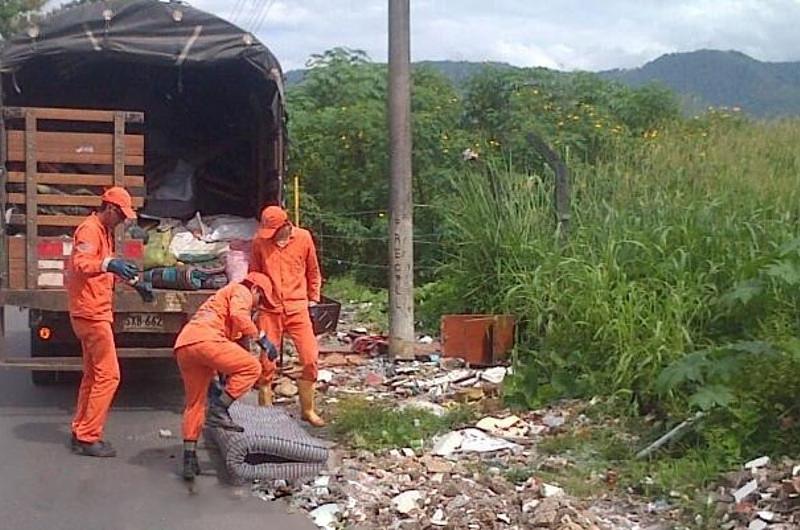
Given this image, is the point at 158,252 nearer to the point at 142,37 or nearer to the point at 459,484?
the point at 142,37

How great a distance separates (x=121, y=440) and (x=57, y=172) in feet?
7.78

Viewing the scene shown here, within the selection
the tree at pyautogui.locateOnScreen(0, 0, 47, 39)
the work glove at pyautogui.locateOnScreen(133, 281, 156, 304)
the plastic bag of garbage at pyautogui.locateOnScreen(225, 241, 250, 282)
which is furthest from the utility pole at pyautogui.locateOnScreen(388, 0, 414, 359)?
the tree at pyautogui.locateOnScreen(0, 0, 47, 39)

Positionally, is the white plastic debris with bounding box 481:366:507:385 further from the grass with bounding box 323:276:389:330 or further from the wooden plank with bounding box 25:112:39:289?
the wooden plank with bounding box 25:112:39:289

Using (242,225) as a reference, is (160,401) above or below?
below

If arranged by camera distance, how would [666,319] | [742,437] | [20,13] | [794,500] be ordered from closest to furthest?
[794,500], [742,437], [666,319], [20,13]

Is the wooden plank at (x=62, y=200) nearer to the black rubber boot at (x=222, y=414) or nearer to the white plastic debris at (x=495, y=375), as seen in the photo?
the black rubber boot at (x=222, y=414)

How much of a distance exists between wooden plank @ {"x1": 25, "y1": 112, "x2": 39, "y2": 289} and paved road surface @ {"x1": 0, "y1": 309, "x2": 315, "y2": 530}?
0.61 metres

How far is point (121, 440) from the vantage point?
866 centimetres

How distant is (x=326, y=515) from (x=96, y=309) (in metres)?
2.42

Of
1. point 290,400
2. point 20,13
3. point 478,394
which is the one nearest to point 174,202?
point 290,400

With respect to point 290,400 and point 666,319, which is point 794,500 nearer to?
point 666,319

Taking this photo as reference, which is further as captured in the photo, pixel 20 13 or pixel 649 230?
pixel 20 13

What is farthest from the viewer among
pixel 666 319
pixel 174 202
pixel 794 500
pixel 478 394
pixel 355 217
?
pixel 355 217

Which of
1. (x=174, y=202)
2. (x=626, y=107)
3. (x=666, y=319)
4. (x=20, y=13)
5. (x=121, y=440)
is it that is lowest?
(x=121, y=440)
